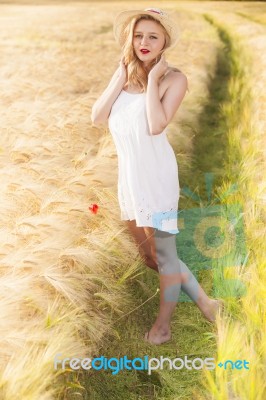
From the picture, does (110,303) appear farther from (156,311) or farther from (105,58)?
(105,58)

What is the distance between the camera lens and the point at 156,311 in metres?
2.92

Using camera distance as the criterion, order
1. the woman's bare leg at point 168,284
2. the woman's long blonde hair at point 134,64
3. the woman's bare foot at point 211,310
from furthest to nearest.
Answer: the woman's bare foot at point 211,310 < the woman's bare leg at point 168,284 < the woman's long blonde hair at point 134,64

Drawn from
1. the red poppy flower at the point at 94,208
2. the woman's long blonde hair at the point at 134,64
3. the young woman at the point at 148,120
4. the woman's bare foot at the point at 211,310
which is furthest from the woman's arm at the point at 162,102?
the woman's bare foot at the point at 211,310

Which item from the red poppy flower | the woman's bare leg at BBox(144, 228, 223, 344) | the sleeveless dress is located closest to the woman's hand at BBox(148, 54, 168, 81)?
the sleeveless dress

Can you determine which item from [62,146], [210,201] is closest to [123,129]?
[62,146]

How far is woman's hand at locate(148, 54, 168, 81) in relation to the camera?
2254 mm

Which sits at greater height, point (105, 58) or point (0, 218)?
point (0, 218)

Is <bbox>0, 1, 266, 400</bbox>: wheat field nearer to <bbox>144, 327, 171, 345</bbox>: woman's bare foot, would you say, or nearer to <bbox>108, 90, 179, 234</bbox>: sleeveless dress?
<bbox>144, 327, 171, 345</bbox>: woman's bare foot

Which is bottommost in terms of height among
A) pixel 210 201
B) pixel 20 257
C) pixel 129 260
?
pixel 210 201

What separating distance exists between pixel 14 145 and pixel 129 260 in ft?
5.56

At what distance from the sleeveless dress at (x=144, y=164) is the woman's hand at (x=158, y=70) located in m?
Answer: 0.10

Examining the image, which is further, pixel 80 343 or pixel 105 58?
pixel 105 58

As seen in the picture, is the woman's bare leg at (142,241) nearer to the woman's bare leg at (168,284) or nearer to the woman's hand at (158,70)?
the woman's bare leg at (168,284)

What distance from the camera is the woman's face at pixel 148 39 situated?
228 centimetres
